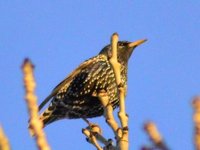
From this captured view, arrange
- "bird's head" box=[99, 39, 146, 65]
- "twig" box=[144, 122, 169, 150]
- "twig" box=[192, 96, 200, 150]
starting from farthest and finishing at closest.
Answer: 1. "bird's head" box=[99, 39, 146, 65]
2. "twig" box=[144, 122, 169, 150]
3. "twig" box=[192, 96, 200, 150]

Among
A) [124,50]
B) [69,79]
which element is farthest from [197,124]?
[124,50]

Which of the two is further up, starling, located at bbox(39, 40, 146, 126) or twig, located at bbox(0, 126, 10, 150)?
starling, located at bbox(39, 40, 146, 126)

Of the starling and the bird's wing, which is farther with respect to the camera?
the bird's wing

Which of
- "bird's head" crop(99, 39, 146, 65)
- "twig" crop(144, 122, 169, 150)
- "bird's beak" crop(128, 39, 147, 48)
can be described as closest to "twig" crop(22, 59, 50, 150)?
"twig" crop(144, 122, 169, 150)

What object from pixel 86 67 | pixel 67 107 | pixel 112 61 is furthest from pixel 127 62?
pixel 112 61

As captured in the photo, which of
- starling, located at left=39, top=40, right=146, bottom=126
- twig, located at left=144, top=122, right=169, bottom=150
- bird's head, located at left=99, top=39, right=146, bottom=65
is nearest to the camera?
twig, located at left=144, top=122, right=169, bottom=150

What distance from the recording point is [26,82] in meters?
1.33

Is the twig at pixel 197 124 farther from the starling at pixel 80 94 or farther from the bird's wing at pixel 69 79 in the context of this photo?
the bird's wing at pixel 69 79

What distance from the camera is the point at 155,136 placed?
4.29ft

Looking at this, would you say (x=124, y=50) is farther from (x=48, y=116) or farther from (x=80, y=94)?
(x=48, y=116)

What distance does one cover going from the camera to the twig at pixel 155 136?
4.17 feet

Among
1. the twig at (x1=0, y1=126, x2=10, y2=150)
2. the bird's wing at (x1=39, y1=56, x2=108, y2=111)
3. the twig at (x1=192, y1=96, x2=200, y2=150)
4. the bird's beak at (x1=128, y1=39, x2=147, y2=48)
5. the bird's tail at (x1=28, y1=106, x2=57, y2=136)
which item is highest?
the bird's beak at (x1=128, y1=39, x2=147, y2=48)

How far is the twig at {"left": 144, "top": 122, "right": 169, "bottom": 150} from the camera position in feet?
4.17

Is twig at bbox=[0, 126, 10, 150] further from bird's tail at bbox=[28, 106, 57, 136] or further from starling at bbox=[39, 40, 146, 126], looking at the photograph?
bird's tail at bbox=[28, 106, 57, 136]
